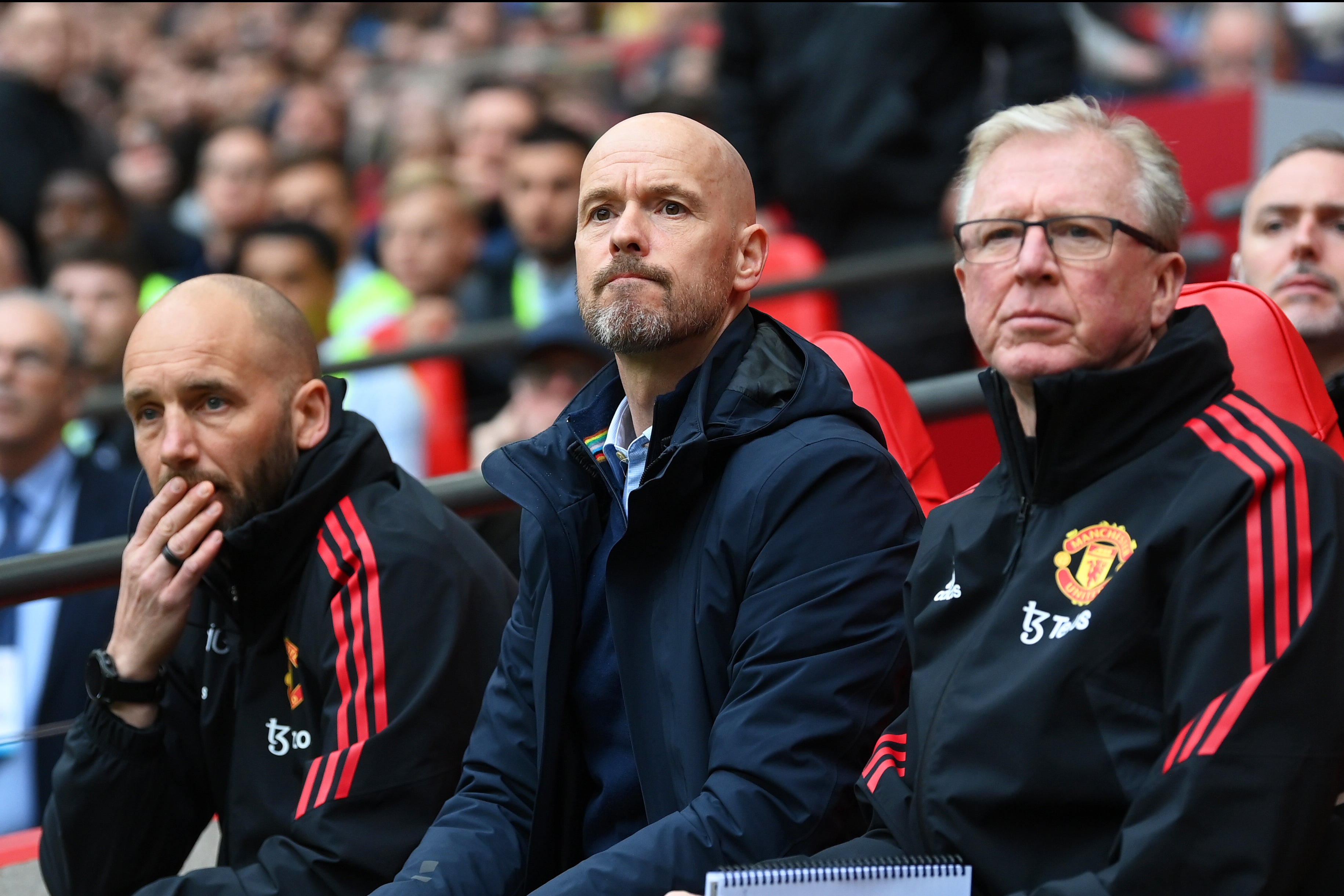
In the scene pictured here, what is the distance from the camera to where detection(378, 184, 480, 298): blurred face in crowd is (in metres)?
6.79

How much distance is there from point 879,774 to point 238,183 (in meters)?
6.51

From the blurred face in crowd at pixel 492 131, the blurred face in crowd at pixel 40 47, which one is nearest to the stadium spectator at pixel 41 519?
the blurred face in crowd at pixel 40 47

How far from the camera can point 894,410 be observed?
10.8ft

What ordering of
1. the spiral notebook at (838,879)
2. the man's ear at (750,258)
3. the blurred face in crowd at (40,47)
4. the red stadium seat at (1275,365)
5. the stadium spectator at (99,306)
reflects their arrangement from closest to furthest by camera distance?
1. the spiral notebook at (838,879)
2. the red stadium seat at (1275,365)
3. the man's ear at (750,258)
4. the stadium spectator at (99,306)
5. the blurred face in crowd at (40,47)

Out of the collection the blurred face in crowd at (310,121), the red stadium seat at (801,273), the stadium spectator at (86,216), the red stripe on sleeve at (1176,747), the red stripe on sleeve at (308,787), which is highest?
the blurred face in crowd at (310,121)

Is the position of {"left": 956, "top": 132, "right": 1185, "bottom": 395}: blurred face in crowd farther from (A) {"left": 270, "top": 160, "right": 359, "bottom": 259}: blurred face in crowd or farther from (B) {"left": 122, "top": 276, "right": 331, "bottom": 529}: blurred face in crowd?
(A) {"left": 270, "top": 160, "right": 359, "bottom": 259}: blurred face in crowd

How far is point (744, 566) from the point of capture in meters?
2.62

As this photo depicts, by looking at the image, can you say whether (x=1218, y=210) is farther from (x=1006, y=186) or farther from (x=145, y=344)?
(x=145, y=344)

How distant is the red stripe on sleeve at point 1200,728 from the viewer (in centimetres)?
202

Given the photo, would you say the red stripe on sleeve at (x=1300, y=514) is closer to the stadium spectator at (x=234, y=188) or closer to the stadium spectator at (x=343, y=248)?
the stadium spectator at (x=343, y=248)

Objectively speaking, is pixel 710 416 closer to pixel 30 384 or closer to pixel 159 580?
pixel 159 580

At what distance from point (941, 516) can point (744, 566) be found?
312mm

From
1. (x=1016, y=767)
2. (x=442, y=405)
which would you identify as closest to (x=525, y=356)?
(x=442, y=405)

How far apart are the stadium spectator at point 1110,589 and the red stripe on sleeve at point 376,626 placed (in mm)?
855
